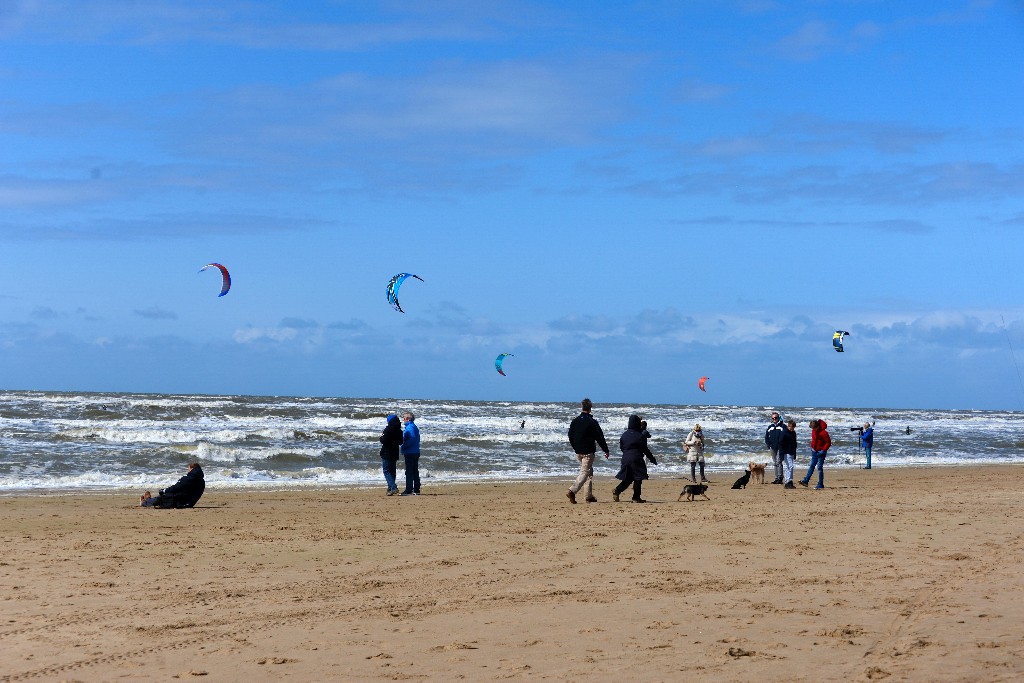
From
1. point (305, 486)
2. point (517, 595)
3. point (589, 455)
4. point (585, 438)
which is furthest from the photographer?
point (305, 486)

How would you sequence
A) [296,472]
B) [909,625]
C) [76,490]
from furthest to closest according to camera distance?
[296,472], [76,490], [909,625]

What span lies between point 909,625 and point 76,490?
46.2 feet

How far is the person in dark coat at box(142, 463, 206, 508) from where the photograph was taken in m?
13.4

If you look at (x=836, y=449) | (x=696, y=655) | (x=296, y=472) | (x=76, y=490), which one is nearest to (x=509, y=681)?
(x=696, y=655)

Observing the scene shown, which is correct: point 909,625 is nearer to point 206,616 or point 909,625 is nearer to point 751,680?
point 751,680

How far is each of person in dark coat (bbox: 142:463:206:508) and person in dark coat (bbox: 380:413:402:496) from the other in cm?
304

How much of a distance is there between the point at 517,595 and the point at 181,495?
24.8ft

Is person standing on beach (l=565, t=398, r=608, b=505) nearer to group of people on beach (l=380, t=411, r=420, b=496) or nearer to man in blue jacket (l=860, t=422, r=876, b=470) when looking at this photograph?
group of people on beach (l=380, t=411, r=420, b=496)

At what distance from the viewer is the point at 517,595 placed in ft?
23.9

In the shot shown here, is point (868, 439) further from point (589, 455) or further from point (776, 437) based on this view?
point (589, 455)

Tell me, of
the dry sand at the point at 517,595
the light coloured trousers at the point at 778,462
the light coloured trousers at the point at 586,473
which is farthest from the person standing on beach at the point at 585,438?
the light coloured trousers at the point at 778,462

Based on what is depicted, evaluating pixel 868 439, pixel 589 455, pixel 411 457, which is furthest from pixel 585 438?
pixel 868 439

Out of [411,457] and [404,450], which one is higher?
[404,450]

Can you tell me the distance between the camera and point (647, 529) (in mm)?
10766
